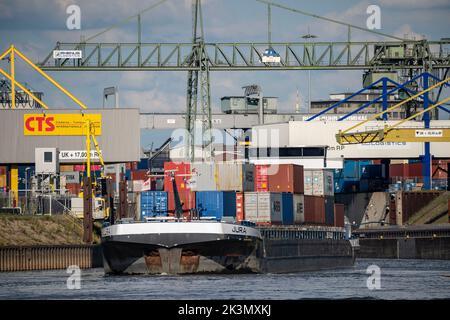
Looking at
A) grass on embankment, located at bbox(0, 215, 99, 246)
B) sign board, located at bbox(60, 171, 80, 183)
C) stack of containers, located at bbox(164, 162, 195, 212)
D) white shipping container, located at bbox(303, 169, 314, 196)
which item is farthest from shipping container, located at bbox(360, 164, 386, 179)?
stack of containers, located at bbox(164, 162, 195, 212)

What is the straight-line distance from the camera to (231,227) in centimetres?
5591

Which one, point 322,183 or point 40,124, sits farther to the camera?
point 40,124

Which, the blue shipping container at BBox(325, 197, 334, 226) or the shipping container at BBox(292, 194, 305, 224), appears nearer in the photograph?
the shipping container at BBox(292, 194, 305, 224)

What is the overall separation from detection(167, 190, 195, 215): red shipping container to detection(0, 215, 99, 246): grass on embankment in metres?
14.6

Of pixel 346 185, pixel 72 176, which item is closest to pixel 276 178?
pixel 346 185

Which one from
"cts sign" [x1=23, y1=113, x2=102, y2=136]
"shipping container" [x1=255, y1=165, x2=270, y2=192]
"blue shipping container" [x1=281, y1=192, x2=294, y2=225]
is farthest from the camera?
"cts sign" [x1=23, y1=113, x2=102, y2=136]

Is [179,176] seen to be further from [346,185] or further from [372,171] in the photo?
[372,171]

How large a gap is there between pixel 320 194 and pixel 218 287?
3469 centimetres

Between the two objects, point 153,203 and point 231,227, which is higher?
point 153,203

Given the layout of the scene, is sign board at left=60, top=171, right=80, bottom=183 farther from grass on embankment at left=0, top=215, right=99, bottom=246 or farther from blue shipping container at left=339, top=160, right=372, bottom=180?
grass on embankment at left=0, top=215, right=99, bottom=246

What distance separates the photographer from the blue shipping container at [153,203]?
62.0m

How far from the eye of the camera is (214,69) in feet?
330

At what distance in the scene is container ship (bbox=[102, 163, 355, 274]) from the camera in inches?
Answer: 2115

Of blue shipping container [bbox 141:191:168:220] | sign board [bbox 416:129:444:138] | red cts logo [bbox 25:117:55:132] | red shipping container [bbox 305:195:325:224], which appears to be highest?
red cts logo [bbox 25:117:55:132]
